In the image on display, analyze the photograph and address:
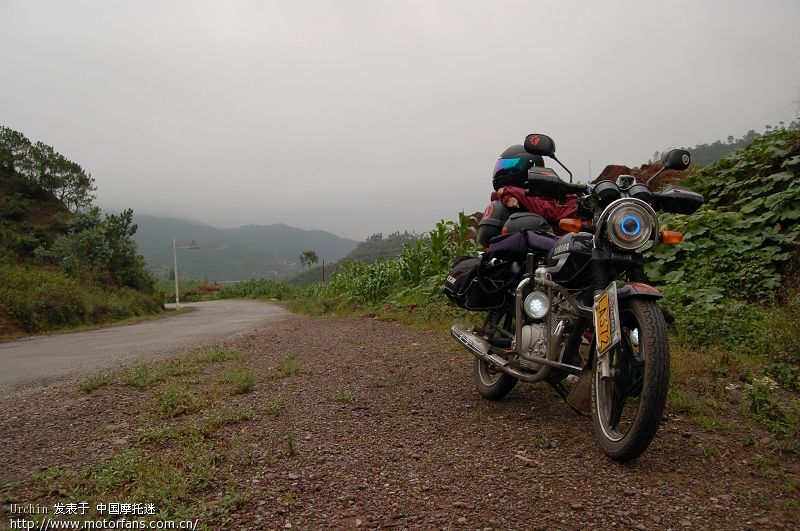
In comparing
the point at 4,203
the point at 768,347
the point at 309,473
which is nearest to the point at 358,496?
the point at 309,473

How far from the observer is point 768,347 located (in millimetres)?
3992

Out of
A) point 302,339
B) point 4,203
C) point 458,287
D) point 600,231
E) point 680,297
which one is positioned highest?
point 4,203

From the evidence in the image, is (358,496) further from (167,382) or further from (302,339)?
(302,339)

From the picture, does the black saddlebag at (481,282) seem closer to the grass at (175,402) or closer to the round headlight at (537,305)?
the round headlight at (537,305)

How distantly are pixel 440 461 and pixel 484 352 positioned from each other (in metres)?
1.13

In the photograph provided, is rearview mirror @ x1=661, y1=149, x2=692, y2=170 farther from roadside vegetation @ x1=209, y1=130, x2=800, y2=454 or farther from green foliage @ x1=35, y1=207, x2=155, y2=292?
green foliage @ x1=35, y1=207, x2=155, y2=292

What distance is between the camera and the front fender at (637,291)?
2291 mm

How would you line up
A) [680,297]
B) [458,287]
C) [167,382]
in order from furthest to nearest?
[680,297], [167,382], [458,287]

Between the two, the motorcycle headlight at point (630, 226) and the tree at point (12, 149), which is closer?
the motorcycle headlight at point (630, 226)

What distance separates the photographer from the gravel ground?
1943 millimetres

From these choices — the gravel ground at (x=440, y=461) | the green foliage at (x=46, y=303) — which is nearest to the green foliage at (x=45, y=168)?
the green foliage at (x=46, y=303)

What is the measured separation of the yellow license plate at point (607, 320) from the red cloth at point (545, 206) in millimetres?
1220

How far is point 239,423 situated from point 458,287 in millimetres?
1854

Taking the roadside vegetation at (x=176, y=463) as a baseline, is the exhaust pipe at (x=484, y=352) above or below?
above
